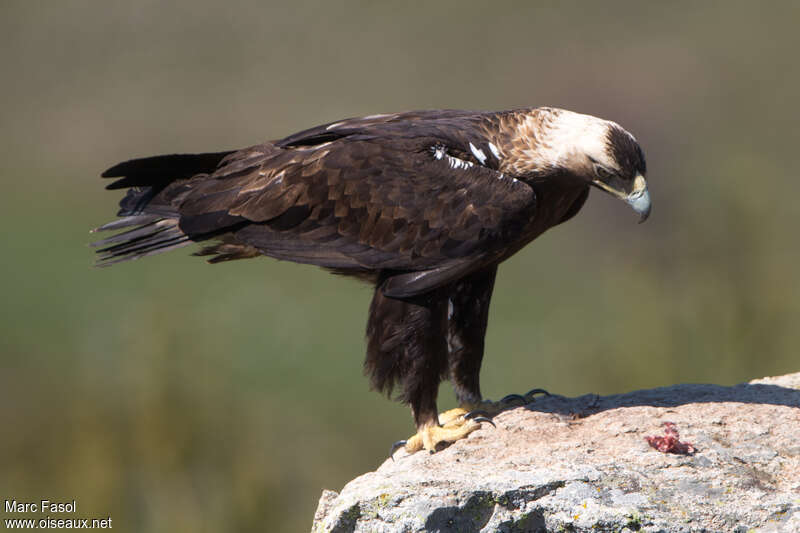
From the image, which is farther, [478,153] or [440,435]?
[478,153]

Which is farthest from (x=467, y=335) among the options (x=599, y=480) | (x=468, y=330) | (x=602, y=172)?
(x=599, y=480)

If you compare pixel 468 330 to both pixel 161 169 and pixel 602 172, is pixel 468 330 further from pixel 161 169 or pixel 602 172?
pixel 161 169

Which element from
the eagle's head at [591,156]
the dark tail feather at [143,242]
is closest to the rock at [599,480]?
the eagle's head at [591,156]

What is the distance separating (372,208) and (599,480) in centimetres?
201

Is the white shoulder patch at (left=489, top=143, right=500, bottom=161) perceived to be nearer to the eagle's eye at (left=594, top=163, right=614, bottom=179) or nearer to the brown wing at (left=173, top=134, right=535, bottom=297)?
the brown wing at (left=173, top=134, right=535, bottom=297)

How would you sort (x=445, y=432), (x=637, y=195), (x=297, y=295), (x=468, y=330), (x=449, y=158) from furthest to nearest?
(x=297, y=295), (x=468, y=330), (x=449, y=158), (x=637, y=195), (x=445, y=432)

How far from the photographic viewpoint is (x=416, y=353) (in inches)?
264

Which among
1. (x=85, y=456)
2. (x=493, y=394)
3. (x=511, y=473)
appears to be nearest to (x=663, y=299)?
(x=493, y=394)

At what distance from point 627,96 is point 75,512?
22.9 metres

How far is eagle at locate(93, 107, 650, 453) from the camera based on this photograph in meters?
6.61

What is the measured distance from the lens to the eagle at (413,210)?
6.61 metres

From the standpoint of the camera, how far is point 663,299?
521 inches

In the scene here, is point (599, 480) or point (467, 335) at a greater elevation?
point (467, 335)

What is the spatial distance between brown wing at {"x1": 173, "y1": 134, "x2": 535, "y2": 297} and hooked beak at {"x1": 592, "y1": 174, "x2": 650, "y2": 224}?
1.50ft
